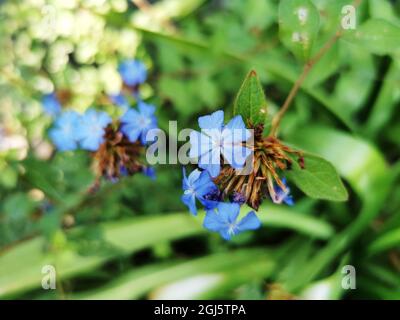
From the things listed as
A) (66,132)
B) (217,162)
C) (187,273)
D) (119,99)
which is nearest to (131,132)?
(66,132)

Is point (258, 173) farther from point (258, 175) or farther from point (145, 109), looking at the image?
point (145, 109)

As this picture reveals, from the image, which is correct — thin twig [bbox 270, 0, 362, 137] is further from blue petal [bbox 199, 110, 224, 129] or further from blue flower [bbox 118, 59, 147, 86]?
blue flower [bbox 118, 59, 147, 86]

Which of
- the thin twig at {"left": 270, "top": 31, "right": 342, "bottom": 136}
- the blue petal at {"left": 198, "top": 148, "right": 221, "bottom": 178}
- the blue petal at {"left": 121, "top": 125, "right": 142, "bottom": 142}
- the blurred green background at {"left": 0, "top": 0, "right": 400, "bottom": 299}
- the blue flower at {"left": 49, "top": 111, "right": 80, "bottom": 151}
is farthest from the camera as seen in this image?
the blurred green background at {"left": 0, "top": 0, "right": 400, "bottom": 299}

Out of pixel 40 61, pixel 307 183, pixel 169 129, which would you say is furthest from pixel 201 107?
pixel 307 183

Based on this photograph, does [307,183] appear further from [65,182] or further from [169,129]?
[65,182]

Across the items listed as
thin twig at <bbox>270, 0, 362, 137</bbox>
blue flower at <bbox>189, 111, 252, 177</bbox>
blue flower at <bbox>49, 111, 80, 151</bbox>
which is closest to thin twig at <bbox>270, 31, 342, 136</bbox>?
thin twig at <bbox>270, 0, 362, 137</bbox>
